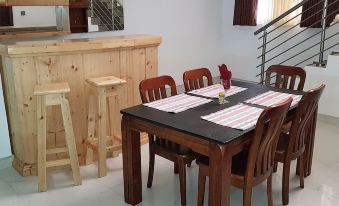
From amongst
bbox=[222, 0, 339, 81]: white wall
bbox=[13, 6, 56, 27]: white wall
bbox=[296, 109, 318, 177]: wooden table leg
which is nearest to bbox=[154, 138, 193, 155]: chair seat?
bbox=[296, 109, 318, 177]: wooden table leg

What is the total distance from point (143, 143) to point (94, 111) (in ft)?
2.59

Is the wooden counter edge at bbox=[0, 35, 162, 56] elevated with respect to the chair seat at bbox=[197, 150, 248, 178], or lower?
elevated

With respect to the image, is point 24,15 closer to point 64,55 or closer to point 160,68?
point 64,55

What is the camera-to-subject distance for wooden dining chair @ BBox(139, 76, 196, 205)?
2.41 m

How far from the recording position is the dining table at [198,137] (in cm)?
188

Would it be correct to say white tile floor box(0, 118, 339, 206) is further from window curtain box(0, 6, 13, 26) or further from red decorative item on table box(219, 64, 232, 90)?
window curtain box(0, 6, 13, 26)

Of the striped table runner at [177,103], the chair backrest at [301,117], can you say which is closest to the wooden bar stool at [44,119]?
the striped table runner at [177,103]

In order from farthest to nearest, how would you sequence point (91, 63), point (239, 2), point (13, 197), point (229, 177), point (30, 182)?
1. point (239, 2)
2. point (91, 63)
3. point (30, 182)
4. point (13, 197)
5. point (229, 177)

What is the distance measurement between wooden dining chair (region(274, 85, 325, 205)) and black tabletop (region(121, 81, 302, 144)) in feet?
1.43

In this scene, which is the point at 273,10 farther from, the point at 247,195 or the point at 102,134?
the point at 247,195

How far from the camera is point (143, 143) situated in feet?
11.9

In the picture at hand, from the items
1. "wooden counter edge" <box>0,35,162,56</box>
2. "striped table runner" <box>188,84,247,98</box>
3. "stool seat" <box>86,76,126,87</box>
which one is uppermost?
"wooden counter edge" <box>0,35,162,56</box>

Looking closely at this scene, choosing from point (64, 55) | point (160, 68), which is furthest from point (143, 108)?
point (160, 68)

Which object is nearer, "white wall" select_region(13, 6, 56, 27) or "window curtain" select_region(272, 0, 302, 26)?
"white wall" select_region(13, 6, 56, 27)
